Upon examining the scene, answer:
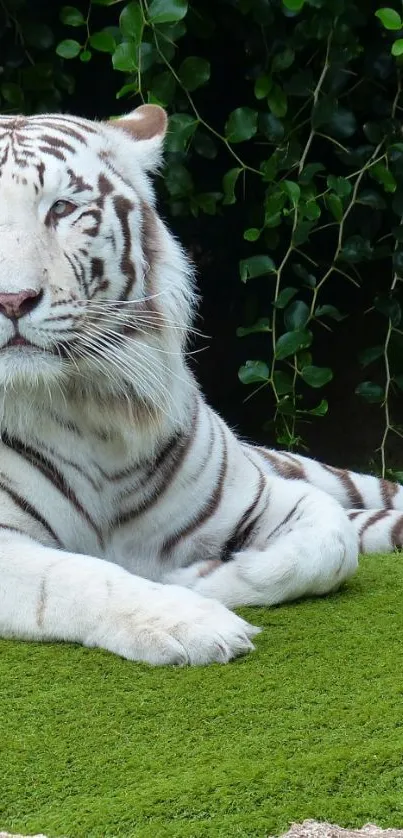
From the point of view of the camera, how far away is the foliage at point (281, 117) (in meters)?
3.65

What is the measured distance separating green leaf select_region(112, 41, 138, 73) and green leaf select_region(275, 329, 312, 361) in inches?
37.8

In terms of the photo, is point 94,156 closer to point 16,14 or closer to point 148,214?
point 148,214

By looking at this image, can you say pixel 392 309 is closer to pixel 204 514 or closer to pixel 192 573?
pixel 204 514

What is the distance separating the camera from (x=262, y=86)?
3.73 metres

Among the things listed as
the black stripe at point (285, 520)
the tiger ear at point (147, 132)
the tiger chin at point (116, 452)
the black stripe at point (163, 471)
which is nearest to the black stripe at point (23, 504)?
the tiger chin at point (116, 452)

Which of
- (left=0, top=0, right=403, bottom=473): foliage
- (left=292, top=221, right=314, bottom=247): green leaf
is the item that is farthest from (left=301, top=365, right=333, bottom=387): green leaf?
(left=292, top=221, right=314, bottom=247): green leaf

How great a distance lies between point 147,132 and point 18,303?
0.75 meters

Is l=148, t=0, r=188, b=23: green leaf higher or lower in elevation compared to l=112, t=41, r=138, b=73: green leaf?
higher

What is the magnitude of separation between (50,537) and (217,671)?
591 mm

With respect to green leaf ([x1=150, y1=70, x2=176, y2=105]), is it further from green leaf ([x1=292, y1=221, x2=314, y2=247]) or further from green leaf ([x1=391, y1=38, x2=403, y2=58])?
green leaf ([x1=391, y1=38, x2=403, y2=58])

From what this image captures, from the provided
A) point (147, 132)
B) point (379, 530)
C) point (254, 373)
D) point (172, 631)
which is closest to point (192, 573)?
point (172, 631)

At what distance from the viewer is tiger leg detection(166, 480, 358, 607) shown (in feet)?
7.31

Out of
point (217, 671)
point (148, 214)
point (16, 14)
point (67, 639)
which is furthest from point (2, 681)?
point (16, 14)

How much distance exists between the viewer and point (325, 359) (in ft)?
15.0
